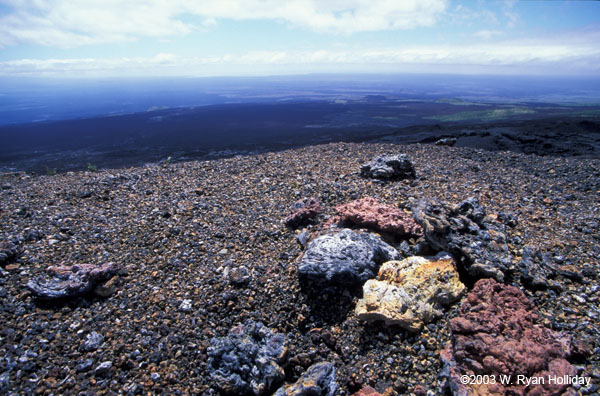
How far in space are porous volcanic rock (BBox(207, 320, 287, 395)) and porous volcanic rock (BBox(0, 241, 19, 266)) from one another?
4.18m

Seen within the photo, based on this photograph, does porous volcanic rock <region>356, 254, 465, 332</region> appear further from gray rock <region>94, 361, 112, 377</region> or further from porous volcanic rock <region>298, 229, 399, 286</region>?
gray rock <region>94, 361, 112, 377</region>

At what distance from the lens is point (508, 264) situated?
14.2 ft

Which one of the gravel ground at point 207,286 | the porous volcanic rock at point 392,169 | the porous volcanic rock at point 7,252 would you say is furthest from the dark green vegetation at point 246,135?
the porous volcanic rock at point 7,252

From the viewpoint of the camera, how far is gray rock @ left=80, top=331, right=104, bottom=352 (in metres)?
3.82

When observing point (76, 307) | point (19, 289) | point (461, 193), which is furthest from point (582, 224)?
point (19, 289)

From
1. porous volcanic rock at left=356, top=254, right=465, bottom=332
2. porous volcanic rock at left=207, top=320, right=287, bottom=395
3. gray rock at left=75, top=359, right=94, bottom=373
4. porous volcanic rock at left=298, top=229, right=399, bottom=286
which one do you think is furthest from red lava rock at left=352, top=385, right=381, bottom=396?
gray rock at left=75, top=359, right=94, bottom=373

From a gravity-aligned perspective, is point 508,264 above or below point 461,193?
below

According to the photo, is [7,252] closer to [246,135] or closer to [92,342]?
[92,342]

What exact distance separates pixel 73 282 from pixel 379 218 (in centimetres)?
523

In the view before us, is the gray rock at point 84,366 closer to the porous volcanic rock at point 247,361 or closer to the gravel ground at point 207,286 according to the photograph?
the gravel ground at point 207,286

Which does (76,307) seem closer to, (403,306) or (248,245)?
(248,245)

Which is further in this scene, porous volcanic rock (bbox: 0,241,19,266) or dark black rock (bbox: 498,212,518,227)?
dark black rock (bbox: 498,212,518,227)

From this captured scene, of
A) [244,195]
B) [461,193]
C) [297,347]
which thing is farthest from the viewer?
[244,195]

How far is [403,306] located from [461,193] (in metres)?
4.71
